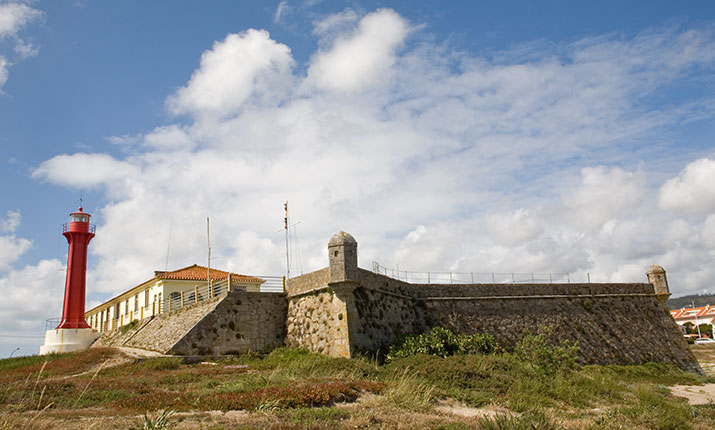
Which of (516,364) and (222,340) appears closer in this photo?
(516,364)

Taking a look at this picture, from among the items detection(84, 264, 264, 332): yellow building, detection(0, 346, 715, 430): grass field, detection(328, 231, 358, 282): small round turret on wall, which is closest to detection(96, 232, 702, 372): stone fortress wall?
detection(328, 231, 358, 282): small round turret on wall

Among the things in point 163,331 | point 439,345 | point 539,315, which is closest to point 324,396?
point 439,345

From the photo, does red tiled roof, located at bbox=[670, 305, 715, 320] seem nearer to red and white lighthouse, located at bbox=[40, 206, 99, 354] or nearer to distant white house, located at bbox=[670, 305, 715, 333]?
distant white house, located at bbox=[670, 305, 715, 333]

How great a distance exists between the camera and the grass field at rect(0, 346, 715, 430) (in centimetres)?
1020

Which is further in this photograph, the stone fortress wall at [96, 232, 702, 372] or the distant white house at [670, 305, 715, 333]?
the distant white house at [670, 305, 715, 333]


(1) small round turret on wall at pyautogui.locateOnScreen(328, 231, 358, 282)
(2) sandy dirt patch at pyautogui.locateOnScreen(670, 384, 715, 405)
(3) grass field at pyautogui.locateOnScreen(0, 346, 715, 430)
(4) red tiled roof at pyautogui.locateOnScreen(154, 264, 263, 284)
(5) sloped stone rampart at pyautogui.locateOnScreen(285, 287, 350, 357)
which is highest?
(4) red tiled roof at pyautogui.locateOnScreen(154, 264, 263, 284)

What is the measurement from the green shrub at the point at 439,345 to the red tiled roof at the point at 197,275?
57.1 feet

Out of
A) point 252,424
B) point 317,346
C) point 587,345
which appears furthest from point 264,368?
point 587,345

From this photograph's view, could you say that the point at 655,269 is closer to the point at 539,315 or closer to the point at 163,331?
the point at 539,315

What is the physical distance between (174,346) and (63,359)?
491 cm

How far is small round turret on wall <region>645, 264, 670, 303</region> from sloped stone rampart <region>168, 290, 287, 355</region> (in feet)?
78.4

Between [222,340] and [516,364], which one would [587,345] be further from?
[222,340]

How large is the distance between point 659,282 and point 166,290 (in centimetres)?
3146

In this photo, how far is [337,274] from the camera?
2120 cm
